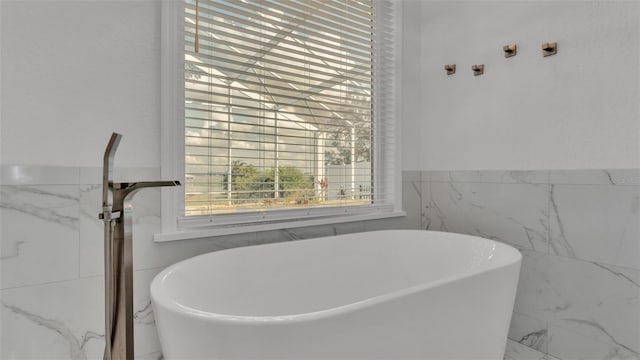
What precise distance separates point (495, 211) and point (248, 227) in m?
1.44

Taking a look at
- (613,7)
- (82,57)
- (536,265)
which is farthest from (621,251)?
(82,57)

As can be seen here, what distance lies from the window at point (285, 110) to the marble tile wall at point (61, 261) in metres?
0.29

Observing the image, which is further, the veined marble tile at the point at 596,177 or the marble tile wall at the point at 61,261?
the veined marble tile at the point at 596,177

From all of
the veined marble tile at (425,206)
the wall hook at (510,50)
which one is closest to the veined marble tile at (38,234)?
the veined marble tile at (425,206)

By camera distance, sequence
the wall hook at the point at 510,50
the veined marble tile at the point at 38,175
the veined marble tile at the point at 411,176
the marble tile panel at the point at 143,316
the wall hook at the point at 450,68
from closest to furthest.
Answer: the veined marble tile at the point at 38,175 < the marble tile panel at the point at 143,316 < the wall hook at the point at 510,50 < the wall hook at the point at 450,68 < the veined marble tile at the point at 411,176

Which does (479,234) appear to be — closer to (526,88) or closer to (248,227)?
(526,88)

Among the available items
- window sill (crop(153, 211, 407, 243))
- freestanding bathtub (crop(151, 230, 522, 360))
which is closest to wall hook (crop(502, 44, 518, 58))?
freestanding bathtub (crop(151, 230, 522, 360))

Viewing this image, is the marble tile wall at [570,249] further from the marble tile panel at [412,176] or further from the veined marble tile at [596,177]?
the marble tile panel at [412,176]

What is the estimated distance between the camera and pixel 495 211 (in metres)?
2.11

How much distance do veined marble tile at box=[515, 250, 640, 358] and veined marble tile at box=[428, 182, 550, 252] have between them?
4.5 inches

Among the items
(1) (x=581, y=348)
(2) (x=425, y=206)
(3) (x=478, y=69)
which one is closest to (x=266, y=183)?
(2) (x=425, y=206)

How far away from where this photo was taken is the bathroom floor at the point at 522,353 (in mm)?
1866

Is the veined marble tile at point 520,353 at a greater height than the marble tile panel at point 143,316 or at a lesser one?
lesser

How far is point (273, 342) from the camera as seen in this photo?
0.91 meters
